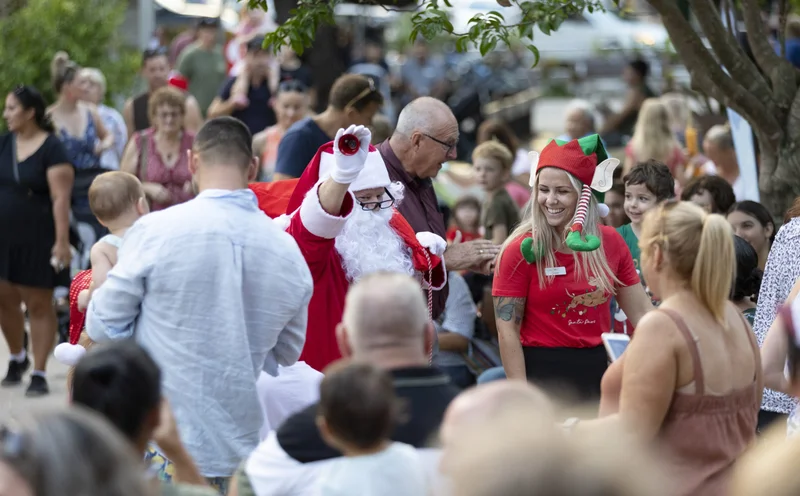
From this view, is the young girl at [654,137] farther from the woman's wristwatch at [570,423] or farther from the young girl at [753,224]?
the woman's wristwatch at [570,423]

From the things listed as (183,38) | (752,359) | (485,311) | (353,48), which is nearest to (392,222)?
(752,359)

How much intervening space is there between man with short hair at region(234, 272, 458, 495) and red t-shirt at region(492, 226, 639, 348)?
6.30 feet

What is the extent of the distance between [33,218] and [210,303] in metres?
4.72

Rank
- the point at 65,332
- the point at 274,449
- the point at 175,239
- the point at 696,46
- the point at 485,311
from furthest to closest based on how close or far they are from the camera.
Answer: the point at 65,332
the point at 485,311
the point at 696,46
the point at 175,239
the point at 274,449

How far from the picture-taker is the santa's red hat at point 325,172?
5090 mm

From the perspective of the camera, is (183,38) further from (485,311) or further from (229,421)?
(229,421)

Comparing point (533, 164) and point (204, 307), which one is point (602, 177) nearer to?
Result: point (533, 164)

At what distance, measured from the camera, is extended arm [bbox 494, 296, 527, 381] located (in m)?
5.06

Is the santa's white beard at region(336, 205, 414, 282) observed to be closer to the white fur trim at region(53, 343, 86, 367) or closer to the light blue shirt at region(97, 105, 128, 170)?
the white fur trim at region(53, 343, 86, 367)

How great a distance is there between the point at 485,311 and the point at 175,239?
3.66 metres

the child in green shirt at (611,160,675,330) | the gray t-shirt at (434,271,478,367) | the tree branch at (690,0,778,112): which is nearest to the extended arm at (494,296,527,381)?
the child in green shirt at (611,160,675,330)

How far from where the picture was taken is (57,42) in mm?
12531

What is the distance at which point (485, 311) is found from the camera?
7504mm

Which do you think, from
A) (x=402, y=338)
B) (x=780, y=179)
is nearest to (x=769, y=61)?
(x=780, y=179)
